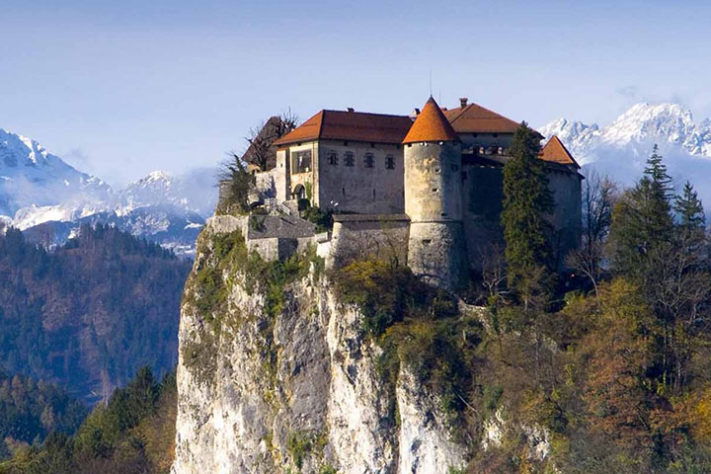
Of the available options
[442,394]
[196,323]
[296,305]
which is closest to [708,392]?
[442,394]

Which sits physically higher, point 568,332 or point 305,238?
point 305,238

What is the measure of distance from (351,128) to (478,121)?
8125mm

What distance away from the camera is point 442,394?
69625 millimetres

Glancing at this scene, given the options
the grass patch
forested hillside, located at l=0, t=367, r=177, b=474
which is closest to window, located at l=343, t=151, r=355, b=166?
the grass patch

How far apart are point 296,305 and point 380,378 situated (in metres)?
7.76

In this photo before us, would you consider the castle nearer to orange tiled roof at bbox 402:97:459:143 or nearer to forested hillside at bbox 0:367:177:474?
orange tiled roof at bbox 402:97:459:143

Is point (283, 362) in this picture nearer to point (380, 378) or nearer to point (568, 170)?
point (380, 378)

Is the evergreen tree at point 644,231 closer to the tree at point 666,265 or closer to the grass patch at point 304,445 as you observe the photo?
A: the tree at point 666,265

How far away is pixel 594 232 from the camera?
276ft

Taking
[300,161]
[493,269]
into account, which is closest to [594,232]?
[493,269]

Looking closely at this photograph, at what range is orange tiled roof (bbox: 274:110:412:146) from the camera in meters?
78.9

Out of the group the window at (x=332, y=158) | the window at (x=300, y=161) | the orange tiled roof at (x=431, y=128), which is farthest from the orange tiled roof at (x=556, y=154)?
the window at (x=300, y=161)

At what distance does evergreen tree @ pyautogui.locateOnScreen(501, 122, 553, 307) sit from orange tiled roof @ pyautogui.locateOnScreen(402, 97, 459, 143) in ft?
12.3

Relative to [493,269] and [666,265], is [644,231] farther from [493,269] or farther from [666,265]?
[493,269]
